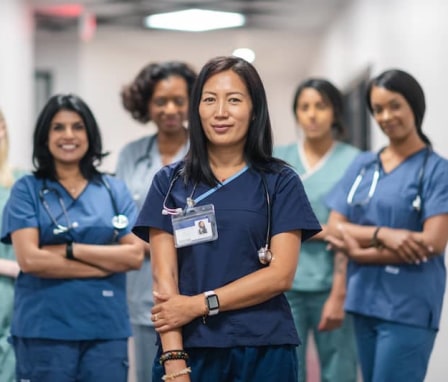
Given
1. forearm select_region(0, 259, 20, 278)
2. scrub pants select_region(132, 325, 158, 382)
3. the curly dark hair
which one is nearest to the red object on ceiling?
the curly dark hair

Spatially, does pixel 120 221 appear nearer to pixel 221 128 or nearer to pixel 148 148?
pixel 148 148

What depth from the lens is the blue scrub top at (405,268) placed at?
3.01 meters

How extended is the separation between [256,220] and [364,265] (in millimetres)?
1146

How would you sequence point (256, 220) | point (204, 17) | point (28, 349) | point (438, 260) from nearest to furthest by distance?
point (256, 220)
point (28, 349)
point (438, 260)
point (204, 17)

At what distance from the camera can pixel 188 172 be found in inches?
86.0

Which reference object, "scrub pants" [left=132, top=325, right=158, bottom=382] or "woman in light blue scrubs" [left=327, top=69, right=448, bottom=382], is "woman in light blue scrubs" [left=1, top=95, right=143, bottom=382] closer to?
"scrub pants" [left=132, top=325, right=158, bottom=382]

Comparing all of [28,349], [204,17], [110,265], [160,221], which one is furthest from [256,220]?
[204,17]

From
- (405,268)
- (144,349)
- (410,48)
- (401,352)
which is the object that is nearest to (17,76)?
(410,48)

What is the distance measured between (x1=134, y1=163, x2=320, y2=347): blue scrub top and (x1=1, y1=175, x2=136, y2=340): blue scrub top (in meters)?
0.81

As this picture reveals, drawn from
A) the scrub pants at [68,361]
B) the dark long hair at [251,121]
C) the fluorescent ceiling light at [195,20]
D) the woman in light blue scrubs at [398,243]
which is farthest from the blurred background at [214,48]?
the dark long hair at [251,121]

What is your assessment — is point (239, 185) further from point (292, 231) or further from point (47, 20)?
point (47, 20)

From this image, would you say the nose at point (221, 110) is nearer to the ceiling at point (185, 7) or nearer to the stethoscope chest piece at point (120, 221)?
the stethoscope chest piece at point (120, 221)

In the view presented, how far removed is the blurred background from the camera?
4930 mm

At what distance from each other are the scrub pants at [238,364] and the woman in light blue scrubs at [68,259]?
845mm
